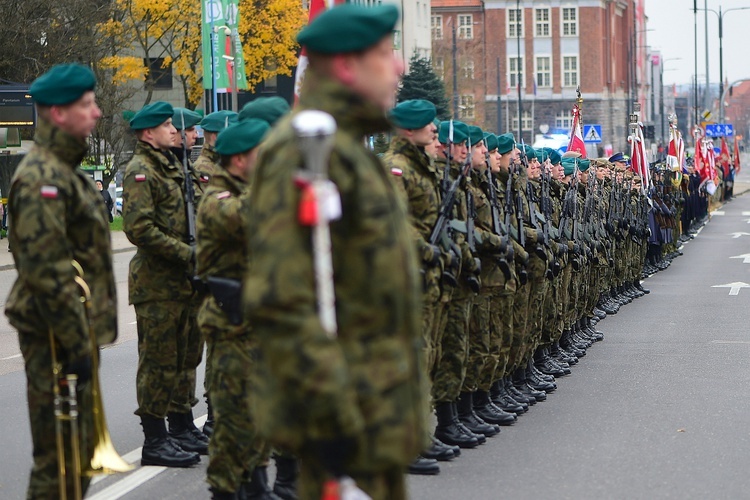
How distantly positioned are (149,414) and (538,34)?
11312 centimetres

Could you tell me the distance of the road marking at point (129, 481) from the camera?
7.56m

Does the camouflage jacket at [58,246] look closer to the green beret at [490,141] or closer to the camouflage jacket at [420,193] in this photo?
the camouflage jacket at [420,193]

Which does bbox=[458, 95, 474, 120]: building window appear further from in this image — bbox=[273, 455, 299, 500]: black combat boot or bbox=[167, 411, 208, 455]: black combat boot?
bbox=[273, 455, 299, 500]: black combat boot

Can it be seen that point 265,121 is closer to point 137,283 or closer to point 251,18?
point 137,283

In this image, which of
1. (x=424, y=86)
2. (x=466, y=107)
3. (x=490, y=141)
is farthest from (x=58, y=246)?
(x=466, y=107)

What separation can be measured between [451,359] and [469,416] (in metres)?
0.81

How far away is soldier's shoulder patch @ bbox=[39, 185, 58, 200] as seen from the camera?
5.48 meters

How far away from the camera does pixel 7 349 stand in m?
14.5

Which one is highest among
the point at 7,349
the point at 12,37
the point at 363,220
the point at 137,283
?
the point at 12,37

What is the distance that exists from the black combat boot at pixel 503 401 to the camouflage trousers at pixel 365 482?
661 cm

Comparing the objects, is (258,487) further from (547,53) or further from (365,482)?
(547,53)

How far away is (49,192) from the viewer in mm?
5488

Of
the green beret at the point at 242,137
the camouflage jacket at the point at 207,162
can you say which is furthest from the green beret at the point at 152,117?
the green beret at the point at 242,137

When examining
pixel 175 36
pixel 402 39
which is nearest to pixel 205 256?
pixel 175 36
